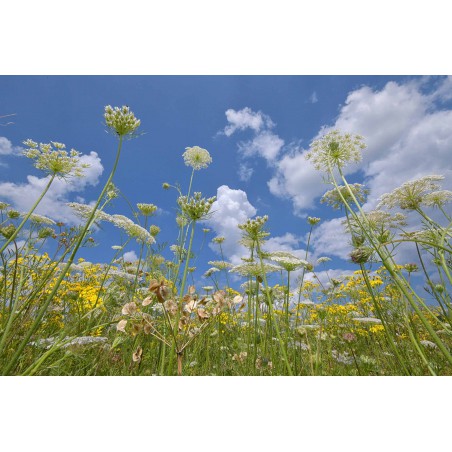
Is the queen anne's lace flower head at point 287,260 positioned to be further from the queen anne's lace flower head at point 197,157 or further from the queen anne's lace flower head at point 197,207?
the queen anne's lace flower head at point 197,157

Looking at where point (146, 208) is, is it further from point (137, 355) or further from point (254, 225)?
point (137, 355)

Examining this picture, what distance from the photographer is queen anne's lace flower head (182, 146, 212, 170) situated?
2.62 metres

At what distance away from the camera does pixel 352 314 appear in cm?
228

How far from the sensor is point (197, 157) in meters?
2.68

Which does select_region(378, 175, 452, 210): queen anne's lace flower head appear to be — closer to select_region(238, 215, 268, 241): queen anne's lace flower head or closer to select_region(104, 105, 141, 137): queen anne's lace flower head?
select_region(238, 215, 268, 241): queen anne's lace flower head

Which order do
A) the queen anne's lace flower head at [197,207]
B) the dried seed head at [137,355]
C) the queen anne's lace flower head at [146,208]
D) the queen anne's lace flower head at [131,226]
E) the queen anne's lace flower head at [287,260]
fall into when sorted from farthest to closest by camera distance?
the queen anne's lace flower head at [146,208] → the queen anne's lace flower head at [131,226] → the queen anne's lace flower head at [287,260] → the queen anne's lace flower head at [197,207] → the dried seed head at [137,355]

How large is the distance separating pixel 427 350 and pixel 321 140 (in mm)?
1539

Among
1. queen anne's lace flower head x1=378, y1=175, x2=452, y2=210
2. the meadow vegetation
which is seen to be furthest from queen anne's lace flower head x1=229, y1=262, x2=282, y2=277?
queen anne's lace flower head x1=378, y1=175, x2=452, y2=210

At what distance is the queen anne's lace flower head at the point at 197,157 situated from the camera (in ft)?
8.59

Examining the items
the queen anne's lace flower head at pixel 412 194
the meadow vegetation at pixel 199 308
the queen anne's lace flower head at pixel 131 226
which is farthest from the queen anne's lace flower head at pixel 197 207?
the queen anne's lace flower head at pixel 412 194

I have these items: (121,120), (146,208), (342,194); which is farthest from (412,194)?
(146,208)
